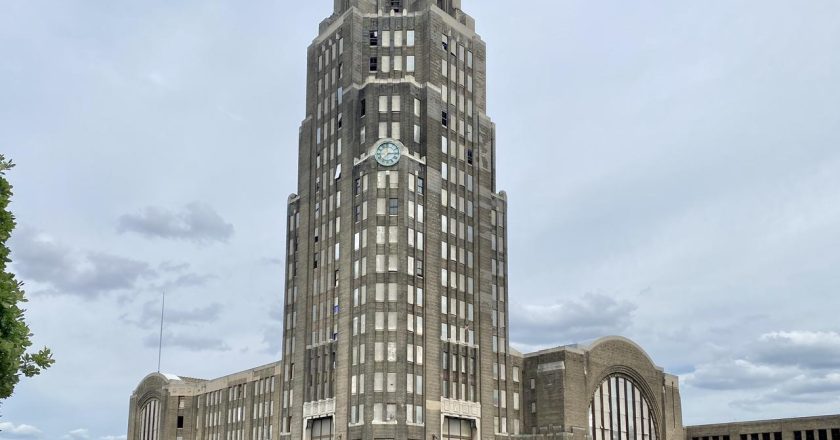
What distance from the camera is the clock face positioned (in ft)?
343

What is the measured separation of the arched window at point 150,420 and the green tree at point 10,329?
121598mm

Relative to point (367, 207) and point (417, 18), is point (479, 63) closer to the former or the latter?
point (417, 18)

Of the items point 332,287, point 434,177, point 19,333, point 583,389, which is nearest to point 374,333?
point 332,287

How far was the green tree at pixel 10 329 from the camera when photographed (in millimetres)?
32750

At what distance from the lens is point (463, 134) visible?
114m

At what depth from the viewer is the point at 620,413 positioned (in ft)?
383

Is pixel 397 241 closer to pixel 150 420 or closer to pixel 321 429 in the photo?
pixel 321 429

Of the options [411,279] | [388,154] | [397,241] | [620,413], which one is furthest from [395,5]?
[620,413]

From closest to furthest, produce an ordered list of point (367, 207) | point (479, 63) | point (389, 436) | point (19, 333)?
point (19, 333)
point (389, 436)
point (367, 207)
point (479, 63)

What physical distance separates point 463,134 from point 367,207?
59.6 feet

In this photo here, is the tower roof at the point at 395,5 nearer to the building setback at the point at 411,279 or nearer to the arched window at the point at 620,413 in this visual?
the building setback at the point at 411,279

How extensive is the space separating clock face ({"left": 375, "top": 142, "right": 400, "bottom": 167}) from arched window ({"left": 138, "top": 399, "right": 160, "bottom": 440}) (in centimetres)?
7173

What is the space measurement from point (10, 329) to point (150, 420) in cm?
12831

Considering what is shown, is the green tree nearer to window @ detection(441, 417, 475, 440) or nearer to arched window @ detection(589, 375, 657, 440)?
window @ detection(441, 417, 475, 440)
